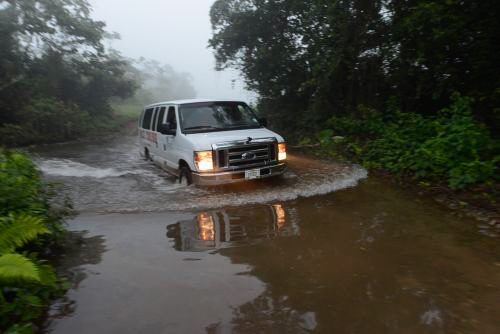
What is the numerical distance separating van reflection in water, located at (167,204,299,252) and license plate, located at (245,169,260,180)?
848 millimetres

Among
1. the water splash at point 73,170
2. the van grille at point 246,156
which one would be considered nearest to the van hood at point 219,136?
the van grille at point 246,156

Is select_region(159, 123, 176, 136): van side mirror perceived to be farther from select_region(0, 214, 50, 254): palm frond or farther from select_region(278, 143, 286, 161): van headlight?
select_region(0, 214, 50, 254): palm frond

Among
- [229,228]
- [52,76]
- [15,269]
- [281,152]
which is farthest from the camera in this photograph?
[52,76]

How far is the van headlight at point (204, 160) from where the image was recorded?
23.1ft

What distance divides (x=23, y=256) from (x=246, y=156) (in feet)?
14.9

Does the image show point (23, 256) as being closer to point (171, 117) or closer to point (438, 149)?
point (171, 117)

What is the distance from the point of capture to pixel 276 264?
4.37 metres

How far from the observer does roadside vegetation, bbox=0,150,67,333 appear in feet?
9.99

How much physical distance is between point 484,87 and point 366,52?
3926 millimetres

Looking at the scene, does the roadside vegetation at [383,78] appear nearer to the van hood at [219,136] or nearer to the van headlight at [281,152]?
the van headlight at [281,152]

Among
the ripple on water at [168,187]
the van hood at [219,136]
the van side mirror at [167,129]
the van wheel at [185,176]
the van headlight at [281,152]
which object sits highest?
the van side mirror at [167,129]

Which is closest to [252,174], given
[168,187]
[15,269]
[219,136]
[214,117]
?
[219,136]

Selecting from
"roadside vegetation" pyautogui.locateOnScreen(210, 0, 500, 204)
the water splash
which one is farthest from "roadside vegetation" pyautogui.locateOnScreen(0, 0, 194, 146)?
"roadside vegetation" pyautogui.locateOnScreen(210, 0, 500, 204)

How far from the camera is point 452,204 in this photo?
6.40m
